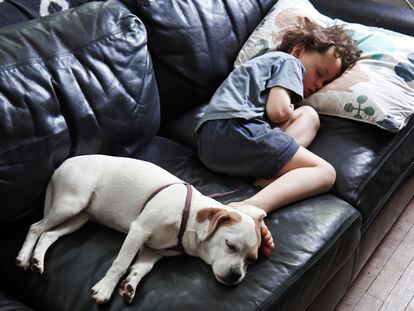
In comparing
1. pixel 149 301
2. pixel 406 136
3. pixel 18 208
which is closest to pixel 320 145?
pixel 406 136

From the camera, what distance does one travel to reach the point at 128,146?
5.04 ft

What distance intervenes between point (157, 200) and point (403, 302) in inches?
39.1

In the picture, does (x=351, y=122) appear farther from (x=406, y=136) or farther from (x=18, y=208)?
(x=18, y=208)

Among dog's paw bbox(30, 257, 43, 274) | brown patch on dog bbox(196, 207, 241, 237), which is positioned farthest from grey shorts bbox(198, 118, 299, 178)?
dog's paw bbox(30, 257, 43, 274)

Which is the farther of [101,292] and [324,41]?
[324,41]

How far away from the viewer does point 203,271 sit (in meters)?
1.16

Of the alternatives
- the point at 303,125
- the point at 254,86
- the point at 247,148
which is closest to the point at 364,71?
the point at 303,125

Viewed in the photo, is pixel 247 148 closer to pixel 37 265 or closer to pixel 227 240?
pixel 227 240

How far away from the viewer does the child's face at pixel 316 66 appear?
1.76m

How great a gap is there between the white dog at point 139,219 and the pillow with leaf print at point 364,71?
2.14ft

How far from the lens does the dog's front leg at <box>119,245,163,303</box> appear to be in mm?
1090

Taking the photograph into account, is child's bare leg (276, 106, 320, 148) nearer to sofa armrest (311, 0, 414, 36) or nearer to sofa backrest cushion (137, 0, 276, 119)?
sofa backrest cushion (137, 0, 276, 119)

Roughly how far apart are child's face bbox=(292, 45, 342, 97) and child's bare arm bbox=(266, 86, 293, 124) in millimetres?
208

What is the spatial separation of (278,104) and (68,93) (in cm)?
64
